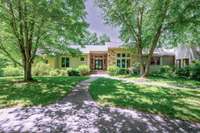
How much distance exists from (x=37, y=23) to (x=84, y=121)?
9.12 metres

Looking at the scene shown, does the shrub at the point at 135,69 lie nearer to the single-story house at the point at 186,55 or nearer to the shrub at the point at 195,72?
the single-story house at the point at 186,55

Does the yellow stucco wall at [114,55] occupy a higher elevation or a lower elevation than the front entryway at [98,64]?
higher

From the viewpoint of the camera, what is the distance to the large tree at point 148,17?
17.9 metres

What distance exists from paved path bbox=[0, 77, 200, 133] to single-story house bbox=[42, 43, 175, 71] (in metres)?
21.2

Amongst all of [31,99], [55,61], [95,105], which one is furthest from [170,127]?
[55,61]

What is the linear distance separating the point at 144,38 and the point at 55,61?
1366cm

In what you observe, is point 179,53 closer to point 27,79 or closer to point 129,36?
point 129,36

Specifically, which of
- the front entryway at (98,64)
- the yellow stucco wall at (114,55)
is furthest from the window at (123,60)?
the front entryway at (98,64)

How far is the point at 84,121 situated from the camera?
7.38 meters

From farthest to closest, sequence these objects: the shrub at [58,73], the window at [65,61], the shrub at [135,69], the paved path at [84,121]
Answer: the window at [65,61] → the shrub at [135,69] → the shrub at [58,73] → the paved path at [84,121]

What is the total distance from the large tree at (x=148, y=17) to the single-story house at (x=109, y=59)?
3.91 metres

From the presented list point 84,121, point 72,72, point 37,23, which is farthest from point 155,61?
point 84,121

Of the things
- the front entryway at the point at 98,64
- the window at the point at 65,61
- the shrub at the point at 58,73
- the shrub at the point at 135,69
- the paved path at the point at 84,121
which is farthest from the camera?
the front entryway at the point at 98,64

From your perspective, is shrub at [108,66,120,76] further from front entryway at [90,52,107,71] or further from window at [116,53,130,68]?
front entryway at [90,52,107,71]
